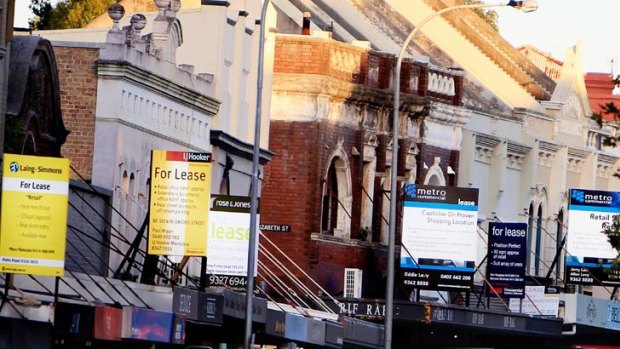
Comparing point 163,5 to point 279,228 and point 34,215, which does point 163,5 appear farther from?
point 34,215

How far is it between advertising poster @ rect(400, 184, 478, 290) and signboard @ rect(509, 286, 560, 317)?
580 centimetres

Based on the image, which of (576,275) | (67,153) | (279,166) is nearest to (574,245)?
(576,275)

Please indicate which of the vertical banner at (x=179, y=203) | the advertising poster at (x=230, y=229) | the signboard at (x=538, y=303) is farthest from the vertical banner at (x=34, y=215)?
the signboard at (x=538, y=303)

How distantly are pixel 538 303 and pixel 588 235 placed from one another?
99.6 inches

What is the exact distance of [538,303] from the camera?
68.5m

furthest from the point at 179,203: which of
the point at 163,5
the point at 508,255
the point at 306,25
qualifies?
the point at 508,255

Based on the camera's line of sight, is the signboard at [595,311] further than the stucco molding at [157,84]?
Yes

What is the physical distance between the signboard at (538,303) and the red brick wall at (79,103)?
72.0 feet

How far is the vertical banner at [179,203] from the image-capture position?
1797 inches

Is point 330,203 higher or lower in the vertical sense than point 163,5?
lower

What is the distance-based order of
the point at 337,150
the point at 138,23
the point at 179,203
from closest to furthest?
the point at 179,203 < the point at 138,23 < the point at 337,150

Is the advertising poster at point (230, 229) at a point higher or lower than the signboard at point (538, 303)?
higher

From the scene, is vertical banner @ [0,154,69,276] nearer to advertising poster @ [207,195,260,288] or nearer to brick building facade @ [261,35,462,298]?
advertising poster @ [207,195,260,288]

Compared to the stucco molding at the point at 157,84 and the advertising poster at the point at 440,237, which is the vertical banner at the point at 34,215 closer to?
the stucco molding at the point at 157,84
